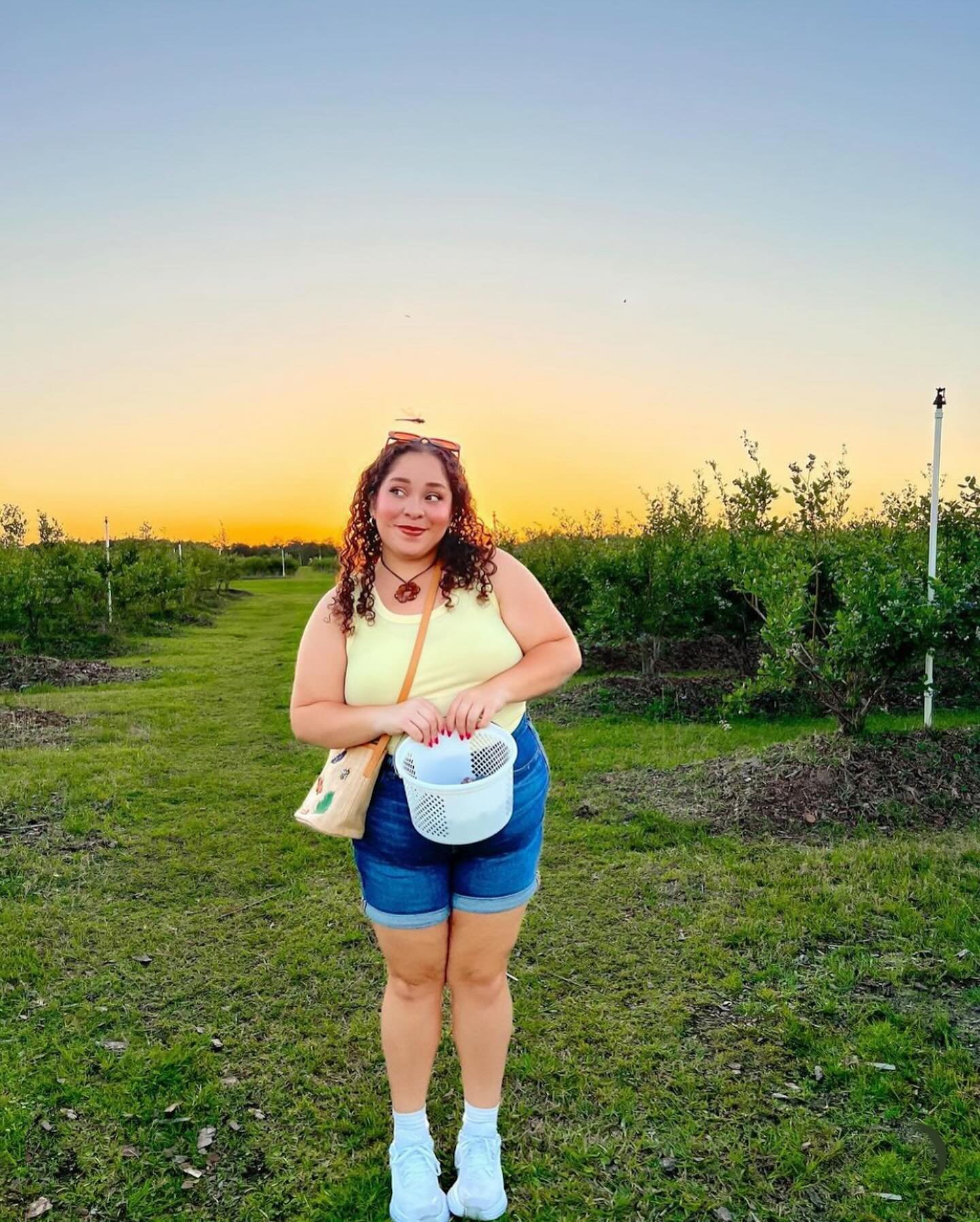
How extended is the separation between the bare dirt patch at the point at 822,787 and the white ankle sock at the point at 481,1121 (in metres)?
3.13

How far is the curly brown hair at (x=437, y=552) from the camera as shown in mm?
2143

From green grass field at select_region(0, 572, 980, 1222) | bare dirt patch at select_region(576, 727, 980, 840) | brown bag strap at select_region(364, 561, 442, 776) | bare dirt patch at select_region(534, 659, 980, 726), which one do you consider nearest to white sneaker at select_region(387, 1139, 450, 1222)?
green grass field at select_region(0, 572, 980, 1222)

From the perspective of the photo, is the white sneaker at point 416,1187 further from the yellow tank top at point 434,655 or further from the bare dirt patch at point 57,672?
the bare dirt patch at point 57,672

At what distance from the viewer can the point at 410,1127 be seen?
2.41m

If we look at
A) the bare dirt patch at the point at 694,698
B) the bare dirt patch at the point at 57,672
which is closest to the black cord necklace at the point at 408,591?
the bare dirt patch at the point at 694,698

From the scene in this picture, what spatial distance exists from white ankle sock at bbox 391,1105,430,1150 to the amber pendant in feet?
4.60

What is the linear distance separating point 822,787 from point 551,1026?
297cm

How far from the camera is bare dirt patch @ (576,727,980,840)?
5305mm

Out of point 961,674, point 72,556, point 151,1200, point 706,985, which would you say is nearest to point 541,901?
point 706,985

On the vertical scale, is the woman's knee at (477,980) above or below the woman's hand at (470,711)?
below

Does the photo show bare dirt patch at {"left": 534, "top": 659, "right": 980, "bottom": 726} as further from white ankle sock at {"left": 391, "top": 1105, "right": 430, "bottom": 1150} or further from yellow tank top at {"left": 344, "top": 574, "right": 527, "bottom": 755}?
yellow tank top at {"left": 344, "top": 574, "right": 527, "bottom": 755}

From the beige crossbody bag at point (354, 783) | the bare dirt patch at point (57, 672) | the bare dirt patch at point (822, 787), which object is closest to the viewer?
the beige crossbody bag at point (354, 783)

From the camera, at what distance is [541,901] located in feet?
14.4

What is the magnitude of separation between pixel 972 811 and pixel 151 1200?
4.83 meters
